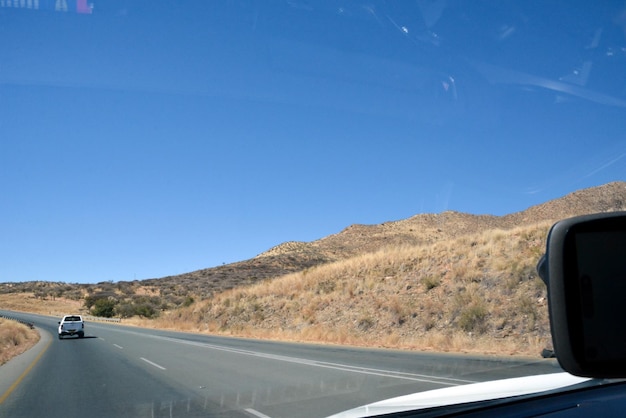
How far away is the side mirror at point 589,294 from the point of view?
2557 mm

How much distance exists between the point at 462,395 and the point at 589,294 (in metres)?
4.42

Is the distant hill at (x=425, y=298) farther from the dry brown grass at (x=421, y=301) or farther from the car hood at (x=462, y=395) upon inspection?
the car hood at (x=462, y=395)

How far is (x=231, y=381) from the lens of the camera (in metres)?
14.6

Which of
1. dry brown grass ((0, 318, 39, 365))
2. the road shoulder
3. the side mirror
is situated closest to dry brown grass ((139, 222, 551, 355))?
dry brown grass ((0, 318, 39, 365))

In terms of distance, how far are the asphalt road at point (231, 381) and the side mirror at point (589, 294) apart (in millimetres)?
7567

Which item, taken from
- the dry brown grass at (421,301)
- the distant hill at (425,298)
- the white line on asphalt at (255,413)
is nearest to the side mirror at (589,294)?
the white line on asphalt at (255,413)

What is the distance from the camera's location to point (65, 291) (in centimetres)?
13488

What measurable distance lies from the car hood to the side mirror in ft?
11.1

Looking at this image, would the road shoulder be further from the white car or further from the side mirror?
the side mirror

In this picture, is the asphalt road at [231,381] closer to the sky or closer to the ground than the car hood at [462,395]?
closer to the ground

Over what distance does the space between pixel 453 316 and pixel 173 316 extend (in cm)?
3832

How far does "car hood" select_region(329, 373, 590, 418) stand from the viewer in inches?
241

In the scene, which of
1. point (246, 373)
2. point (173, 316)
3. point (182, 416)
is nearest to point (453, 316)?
point (246, 373)

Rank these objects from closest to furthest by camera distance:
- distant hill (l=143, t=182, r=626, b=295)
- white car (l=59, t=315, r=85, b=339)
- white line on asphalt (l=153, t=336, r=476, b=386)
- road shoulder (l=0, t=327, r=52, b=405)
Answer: white line on asphalt (l=153, t=336, r=476, b=386) < road shoulder (l=0, t=327, r=52, b=405) < white car (l=59, t=315, r=85, b=339) < distant hill (l=143, t=182, r=626, b=295)
